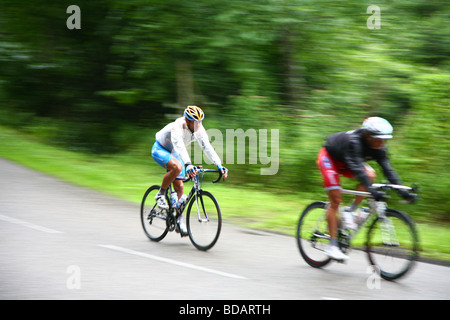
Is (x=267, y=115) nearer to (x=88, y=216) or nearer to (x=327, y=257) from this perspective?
(x=88, y=216)

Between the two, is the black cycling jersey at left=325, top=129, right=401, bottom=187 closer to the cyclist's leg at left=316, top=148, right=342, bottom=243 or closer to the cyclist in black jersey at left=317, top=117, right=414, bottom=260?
the cyclist in black jersey at left=317, top=117, right=414, bottom=260

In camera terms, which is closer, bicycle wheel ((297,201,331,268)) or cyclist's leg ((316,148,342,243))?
cyclist's leg ((316,148,342,243))

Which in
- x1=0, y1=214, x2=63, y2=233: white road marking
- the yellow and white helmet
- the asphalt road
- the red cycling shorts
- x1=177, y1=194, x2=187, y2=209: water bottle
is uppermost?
the yellow and white helmet

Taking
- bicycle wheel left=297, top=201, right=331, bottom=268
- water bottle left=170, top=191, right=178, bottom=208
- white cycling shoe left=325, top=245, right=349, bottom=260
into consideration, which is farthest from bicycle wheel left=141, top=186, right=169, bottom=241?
white cycling shoe left=325, top=245, right=349, bottom=260

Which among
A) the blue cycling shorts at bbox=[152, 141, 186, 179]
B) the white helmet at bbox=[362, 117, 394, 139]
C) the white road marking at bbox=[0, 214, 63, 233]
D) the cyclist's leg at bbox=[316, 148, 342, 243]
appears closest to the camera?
the white helmet at bbox=[362, 117, 394, 139]

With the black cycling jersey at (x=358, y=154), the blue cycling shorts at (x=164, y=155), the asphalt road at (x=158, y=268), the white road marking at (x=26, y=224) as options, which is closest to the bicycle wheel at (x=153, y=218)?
the asphalt road at (x=158, y=268)

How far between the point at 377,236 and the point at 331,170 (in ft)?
3.30

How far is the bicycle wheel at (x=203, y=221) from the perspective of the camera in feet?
25.8

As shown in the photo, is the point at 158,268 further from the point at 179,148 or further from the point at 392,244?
the point at 392,244

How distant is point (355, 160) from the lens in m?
6.75

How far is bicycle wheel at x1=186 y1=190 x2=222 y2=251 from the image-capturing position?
25.8 ft

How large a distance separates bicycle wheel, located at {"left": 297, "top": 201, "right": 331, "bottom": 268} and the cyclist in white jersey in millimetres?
1294

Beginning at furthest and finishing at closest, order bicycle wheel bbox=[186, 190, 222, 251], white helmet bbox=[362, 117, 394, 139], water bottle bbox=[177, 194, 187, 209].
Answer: water bottle bbox=[177, 194, 187, 209]
bicycle wheel bbox=[186, 190, 222, 251]
white helmet bbox=[362, 117, 394, 139]

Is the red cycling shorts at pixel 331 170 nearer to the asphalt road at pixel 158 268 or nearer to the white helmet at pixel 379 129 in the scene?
the white helmet at pixel 379 129
